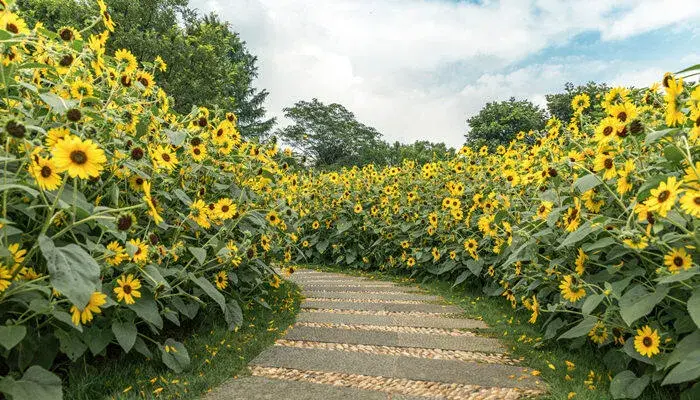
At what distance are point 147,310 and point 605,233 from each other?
2335mm

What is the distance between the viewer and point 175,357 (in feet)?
7.98

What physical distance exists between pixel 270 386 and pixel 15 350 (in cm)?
109

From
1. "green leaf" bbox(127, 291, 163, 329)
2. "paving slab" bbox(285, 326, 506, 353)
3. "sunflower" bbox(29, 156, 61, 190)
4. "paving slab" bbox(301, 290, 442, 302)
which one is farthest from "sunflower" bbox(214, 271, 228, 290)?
"paving slab" bbox(301, 290, 442, 302)

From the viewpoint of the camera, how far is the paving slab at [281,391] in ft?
7.25

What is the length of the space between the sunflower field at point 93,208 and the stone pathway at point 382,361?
485 millimetres

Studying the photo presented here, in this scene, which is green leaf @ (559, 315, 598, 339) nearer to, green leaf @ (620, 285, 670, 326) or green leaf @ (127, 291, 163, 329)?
green leaf @ (620, 285, 670, 326)

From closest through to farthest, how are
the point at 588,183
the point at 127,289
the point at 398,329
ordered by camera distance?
the point at 127,289
the point at 588,183
the point at 398,329

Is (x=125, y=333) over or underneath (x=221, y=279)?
underneath

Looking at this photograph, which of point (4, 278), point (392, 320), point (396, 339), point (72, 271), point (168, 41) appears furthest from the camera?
point (168, 41)

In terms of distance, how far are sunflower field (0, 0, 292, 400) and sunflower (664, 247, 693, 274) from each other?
206cm

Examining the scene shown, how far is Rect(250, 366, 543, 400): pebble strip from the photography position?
2270 mm

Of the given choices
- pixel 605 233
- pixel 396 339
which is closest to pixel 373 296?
pixel 396 339

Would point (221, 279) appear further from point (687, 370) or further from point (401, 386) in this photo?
point (687, 370)

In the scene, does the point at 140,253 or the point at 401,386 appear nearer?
the point at 140,253
